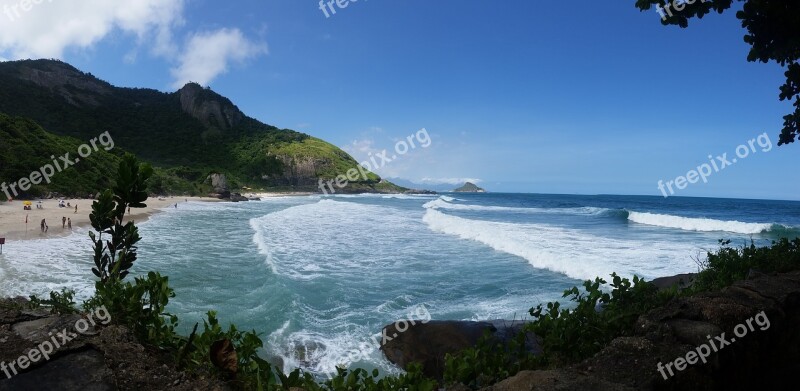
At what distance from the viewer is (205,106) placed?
475 ft

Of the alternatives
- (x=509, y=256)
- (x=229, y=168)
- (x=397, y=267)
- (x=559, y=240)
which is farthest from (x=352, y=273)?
(x=229, y=168)

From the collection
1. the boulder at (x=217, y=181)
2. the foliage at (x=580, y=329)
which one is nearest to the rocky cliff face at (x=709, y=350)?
the foliage at (x=580, y=329)

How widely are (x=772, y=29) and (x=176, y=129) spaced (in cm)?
14979

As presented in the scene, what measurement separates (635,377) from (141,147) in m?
134

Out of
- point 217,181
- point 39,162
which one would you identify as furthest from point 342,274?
point 217,181

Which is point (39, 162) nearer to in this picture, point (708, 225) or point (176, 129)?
point (708, 225)

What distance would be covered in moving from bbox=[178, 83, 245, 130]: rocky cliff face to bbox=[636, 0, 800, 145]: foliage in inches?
6095

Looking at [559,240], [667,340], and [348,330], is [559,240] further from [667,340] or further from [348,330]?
[667,340]

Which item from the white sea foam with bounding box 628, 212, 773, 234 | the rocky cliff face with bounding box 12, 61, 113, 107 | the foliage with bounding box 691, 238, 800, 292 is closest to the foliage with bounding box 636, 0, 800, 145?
the foliage with bounding box 691, 238, 800, 292

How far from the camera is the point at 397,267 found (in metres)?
16.4

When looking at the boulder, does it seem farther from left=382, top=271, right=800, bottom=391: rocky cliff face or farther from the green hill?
left=382, top=271, right=800, bottom=391: rocky cliff face

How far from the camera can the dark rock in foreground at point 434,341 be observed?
23.4 feet

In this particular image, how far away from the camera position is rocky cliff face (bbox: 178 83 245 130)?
144m

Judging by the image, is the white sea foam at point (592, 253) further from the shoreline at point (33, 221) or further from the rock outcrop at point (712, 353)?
the shoreline at point (33, 221)
